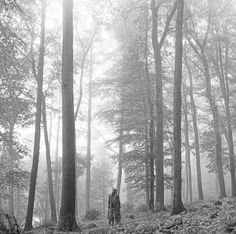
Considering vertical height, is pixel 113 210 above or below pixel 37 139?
below

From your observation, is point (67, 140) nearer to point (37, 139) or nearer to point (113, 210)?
point (113, 210)

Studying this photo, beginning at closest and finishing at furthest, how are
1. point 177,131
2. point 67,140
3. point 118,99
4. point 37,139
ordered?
1. point 67,140
2. point 177,131
3. point 37,139
4. point 118,99

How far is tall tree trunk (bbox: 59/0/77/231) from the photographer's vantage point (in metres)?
9.22

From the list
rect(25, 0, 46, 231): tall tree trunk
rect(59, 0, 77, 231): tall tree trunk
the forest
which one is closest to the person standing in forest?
the forest

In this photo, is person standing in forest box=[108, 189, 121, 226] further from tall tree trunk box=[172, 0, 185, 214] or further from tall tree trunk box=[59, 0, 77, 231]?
tall tree trunk box=[172, 0, 185, 214]

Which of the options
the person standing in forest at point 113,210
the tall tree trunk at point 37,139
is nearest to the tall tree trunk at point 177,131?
the person standing in forest at point 113,210

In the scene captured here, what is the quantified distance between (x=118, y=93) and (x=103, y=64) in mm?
5346

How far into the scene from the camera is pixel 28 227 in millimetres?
13109

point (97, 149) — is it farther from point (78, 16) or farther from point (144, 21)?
point (144, 21)

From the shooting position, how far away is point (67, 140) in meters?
9.64

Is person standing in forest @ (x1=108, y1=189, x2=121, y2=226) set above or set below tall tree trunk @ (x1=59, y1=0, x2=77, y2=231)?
below

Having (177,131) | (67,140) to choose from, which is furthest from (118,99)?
(67,140)

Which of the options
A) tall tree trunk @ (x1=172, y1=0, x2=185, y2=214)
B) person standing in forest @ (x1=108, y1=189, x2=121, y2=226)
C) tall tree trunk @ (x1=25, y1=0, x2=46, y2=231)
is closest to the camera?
tall tree trunk @ (x1=172, y1=0, x2=185, y2=214)

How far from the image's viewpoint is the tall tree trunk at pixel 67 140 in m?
9.22
